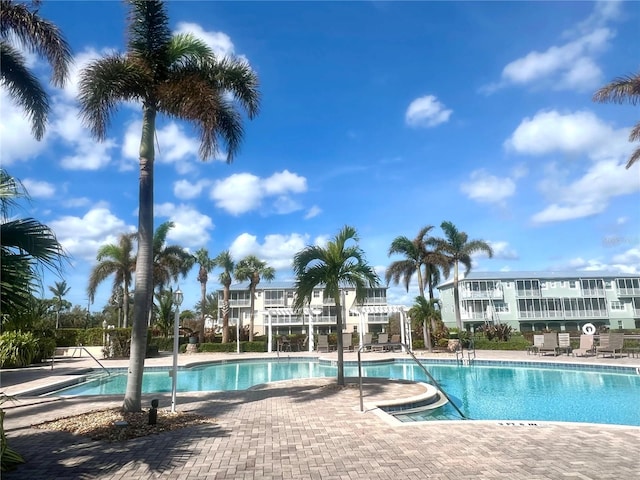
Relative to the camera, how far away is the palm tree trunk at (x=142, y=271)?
8047 millimetres

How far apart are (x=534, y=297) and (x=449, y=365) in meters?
38.5

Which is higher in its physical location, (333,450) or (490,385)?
(333,450)

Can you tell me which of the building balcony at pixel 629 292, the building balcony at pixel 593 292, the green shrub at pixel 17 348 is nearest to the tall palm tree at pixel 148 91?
the green shrub at pixel 17 348

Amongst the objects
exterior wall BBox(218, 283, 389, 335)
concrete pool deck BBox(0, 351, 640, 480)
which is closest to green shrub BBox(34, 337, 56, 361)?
concrete pool deck BBox(0, 351, 640, 480)

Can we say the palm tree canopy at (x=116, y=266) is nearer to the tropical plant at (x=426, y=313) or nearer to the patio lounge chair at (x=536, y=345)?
the tropical plant at (x=426, y=313)

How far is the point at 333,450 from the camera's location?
18.9 feet

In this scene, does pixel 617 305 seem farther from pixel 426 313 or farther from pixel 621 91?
pixel 621 91

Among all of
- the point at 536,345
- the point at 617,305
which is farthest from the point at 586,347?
the point at 617,305

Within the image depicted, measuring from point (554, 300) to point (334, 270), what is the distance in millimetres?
50524

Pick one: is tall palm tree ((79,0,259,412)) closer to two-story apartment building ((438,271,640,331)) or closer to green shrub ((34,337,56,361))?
green shrub ((34,337,56,361))

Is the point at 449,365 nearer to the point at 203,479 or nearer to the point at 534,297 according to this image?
the point at 203,479

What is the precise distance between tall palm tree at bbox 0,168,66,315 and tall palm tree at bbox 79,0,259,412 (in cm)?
259

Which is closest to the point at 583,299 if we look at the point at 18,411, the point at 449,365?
the point at 449,365

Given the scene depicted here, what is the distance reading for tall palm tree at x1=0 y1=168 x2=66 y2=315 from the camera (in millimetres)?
5055
